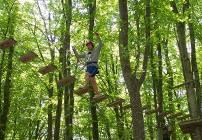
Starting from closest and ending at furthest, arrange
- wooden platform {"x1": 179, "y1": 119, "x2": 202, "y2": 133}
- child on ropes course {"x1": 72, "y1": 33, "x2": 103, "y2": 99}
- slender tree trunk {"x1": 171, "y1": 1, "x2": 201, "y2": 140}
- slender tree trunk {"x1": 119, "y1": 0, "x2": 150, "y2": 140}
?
wooden platform {"x1": 179, "y1": 119, "x2": 202, "y2": 133} → slender tree trunk {"x1": 119, "y1": 0, "x2": 150, "y2": 140} → child on ropes course {"x1": 72, "y1": 33, "x2": 103, "y2": 99} → slender tree trunk {"x1": 171, "y1": 1, "x2": 201, "y2": 140}

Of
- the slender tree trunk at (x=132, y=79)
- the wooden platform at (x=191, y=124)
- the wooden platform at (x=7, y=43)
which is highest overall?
the wooden platform at (x=7, y=43)

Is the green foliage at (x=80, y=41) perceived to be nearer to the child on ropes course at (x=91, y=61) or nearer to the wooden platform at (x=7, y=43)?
the child on ropes course at (x=91, y=61)

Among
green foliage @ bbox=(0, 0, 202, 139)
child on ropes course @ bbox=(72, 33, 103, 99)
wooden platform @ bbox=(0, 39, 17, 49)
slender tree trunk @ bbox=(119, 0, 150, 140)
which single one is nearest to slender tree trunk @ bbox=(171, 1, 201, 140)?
green foliage @ bbox=(0, 0, 202, 139)

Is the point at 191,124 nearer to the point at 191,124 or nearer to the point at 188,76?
the point at 191,124

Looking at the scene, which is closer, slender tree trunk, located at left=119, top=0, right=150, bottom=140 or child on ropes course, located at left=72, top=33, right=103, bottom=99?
slender tree trunk, located at left=119, top=0, right=150, bottom=140

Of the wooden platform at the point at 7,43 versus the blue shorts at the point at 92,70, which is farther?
the wooden platform at the point at 7,43

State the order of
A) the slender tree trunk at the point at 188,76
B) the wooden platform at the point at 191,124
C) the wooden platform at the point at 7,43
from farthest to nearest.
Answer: the slender tree trunk at the point at 188,76 < the wooden platform at the point at 7,43 < the wooden platform at the point at 191,124

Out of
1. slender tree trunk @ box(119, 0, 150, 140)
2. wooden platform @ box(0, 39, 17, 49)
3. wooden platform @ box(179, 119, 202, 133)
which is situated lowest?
wooden platform @ box(179, 119, 202, 133)

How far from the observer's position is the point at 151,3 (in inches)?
490

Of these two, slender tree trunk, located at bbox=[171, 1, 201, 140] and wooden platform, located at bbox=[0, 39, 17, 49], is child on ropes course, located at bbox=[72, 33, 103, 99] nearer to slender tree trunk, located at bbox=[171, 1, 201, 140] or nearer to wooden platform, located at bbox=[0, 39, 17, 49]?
wooden platform, located at bbox=[0, 39, 17, 49]

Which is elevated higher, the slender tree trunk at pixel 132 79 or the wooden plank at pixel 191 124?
the slender tree trunk at pixel 132 79

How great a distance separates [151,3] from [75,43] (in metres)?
7.60

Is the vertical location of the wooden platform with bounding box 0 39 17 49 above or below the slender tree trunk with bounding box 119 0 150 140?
above

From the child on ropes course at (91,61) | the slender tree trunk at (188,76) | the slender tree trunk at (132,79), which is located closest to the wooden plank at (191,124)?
the slender tree trunk at (132,79)
